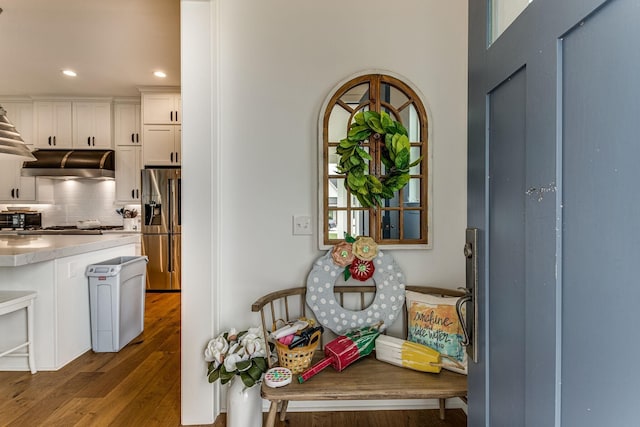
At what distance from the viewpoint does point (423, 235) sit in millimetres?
1975

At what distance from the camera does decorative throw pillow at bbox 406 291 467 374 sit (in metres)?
1.68

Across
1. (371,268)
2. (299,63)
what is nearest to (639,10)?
(371,268)

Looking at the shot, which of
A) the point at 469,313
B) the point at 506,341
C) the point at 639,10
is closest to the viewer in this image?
the point at 639,10

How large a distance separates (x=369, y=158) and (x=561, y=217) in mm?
1305

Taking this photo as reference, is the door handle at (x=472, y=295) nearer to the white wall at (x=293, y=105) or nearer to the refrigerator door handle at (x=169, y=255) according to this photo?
the white wall at (x=293, y=105)

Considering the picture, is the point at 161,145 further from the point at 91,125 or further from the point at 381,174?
the point at 381,174

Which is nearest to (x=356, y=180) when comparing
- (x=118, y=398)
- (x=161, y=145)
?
(x=118, y=398)

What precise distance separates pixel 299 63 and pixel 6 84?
474 centimetres

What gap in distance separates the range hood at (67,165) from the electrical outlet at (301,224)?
3.99 metres

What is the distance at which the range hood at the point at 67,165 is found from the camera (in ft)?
15.3

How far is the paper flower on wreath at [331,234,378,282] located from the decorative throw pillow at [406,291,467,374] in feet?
0.95

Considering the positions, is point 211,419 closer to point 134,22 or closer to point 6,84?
point 134,22

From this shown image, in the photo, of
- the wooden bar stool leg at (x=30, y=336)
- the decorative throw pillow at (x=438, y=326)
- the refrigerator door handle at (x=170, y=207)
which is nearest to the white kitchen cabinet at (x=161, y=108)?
the refrigerator door handle at (x=170, y=207)

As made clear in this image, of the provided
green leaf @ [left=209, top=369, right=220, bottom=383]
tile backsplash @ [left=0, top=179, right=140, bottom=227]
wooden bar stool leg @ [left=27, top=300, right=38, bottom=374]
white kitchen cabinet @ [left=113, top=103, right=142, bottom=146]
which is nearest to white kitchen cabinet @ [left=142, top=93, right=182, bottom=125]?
white kitchen cabinet @ [left=113, top=103, right=142, bottom=146]
